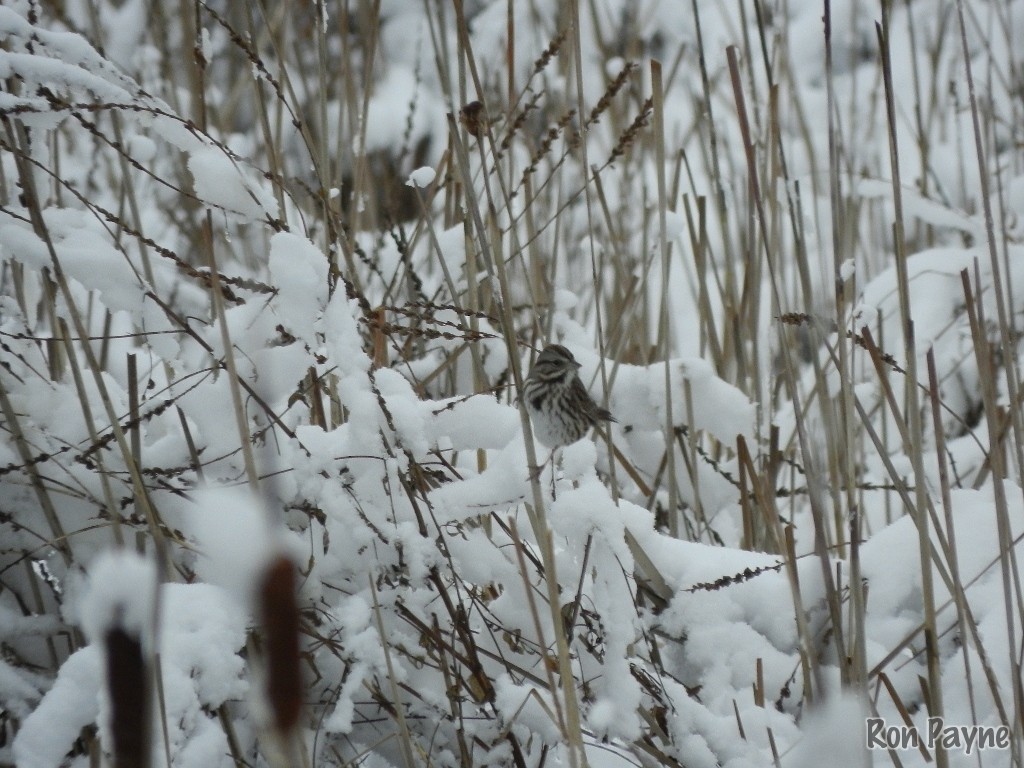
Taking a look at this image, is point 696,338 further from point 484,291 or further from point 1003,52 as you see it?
point 1003,52

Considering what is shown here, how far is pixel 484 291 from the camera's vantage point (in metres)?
1.71

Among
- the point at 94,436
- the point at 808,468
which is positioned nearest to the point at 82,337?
the point at 94,436

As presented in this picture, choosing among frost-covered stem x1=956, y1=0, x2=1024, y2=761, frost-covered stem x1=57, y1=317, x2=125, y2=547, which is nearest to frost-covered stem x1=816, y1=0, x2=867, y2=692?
frost-covered stem x1=956, y1=0, x2=1024, y2=761

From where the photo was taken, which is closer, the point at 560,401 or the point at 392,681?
the point at 392,681

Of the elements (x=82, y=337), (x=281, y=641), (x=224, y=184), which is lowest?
(x=281, y=641)

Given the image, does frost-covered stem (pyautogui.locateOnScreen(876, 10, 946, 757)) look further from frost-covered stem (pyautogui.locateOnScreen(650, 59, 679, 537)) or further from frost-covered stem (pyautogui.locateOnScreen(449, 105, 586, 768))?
frost-covered stem (pyautogui.locateOnScreen(449, 105, 586, 768))

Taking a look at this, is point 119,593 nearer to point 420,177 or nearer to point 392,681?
point 392,681

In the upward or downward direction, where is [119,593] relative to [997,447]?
downward

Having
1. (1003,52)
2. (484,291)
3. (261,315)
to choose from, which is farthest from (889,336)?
(261,315)

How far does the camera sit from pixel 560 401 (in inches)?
66.6

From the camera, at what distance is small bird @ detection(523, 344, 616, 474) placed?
1.63 m

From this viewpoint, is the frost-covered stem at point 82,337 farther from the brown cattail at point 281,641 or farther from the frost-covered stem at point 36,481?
the brown cattail at point 281,641
